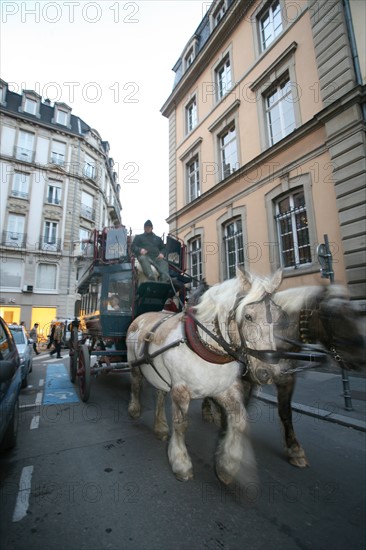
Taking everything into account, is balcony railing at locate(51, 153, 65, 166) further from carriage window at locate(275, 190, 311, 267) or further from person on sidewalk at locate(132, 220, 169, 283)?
person on sidewalk at locate(132, 220, 169, 283)

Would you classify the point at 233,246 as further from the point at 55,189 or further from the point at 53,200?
the point at 55,189

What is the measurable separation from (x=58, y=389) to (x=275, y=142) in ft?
33.9

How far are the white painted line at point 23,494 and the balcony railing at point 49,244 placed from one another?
23998 mm

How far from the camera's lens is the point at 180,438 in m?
2.60

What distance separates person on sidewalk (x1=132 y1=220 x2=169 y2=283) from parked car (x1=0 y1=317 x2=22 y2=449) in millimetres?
2305

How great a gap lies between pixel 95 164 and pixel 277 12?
23.2 meters

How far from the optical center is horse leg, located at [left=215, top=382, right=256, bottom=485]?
2475mm

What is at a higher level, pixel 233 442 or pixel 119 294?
pixel 119 294

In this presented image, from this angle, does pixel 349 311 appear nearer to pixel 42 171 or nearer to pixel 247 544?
pixel 247 544

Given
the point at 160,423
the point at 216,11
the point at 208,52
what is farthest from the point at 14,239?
the point at 160,423

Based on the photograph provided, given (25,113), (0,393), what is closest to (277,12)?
(0,393)

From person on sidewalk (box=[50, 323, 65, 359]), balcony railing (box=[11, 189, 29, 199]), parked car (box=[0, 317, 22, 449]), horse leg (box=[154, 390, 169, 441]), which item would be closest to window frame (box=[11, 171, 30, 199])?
balcony railing (box=[11, 189, 29, 199])

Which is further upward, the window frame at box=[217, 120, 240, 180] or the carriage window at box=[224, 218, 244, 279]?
the window frame at box=[217, 120, 240, 180]

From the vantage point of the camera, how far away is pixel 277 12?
1008cm
